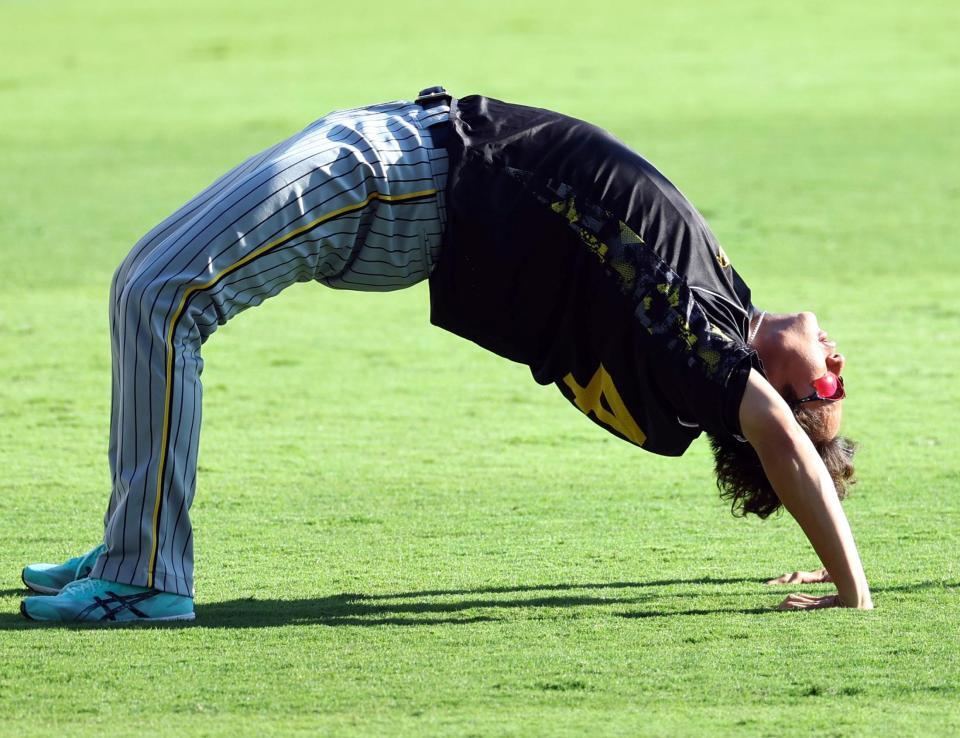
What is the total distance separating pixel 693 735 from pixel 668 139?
13.6 m

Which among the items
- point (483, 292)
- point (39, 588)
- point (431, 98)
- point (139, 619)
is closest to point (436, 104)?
point (431, 98)

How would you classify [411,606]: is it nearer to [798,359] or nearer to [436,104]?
[798,359]

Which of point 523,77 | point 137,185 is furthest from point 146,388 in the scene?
point 523,77

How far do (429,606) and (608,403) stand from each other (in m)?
0.70

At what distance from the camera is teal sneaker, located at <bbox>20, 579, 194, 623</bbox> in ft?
13.2

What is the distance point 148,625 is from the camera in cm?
400

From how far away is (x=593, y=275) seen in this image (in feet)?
13.5

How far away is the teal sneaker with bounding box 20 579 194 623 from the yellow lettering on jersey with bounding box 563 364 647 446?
1.15m

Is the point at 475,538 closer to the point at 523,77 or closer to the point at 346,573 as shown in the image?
the point at 346,573

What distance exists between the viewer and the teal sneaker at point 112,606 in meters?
4.02

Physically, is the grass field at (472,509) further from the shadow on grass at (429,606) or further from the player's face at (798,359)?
the player's face at (798,359)

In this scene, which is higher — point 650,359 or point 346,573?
point 650,359

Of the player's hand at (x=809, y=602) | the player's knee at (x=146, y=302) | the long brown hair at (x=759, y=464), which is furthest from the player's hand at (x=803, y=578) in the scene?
the player's knee at (x=146, y=302)

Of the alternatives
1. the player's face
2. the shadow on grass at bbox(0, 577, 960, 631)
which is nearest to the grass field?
the shadow on grass at bbox(0, 577, 960, 631)
